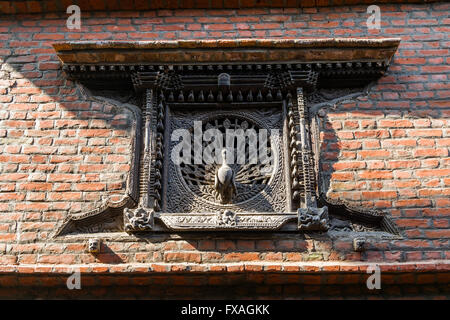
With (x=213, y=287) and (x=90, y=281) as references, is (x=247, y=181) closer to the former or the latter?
(x=213, y=287)

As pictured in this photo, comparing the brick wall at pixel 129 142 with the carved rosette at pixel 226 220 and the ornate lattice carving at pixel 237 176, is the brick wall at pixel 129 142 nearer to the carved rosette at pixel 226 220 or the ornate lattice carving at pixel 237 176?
the carved rosette at pixel 226 220

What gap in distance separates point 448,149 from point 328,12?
5.46 feet

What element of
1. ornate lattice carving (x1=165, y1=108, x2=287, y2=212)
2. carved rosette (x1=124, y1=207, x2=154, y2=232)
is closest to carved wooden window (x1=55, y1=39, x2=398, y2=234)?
ornate lattice carving (x1=165, y1=108, x2=287, y2=212)

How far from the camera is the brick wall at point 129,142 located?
12.7ft

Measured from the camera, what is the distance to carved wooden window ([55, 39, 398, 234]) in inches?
A: 165

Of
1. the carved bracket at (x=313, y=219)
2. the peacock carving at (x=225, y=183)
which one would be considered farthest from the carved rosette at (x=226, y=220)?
the peacock carving at (x=225, y=183)

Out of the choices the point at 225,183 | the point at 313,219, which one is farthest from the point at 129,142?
the point at 313,219

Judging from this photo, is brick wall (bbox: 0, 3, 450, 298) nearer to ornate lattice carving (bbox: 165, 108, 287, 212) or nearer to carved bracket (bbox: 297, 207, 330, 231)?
carved bracket (bbox: 297, 207, 330, 231)

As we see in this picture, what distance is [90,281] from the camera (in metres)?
3.71

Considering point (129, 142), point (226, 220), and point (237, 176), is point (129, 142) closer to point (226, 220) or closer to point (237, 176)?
point (237, 176)

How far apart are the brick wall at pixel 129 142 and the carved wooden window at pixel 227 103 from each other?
0.57ft

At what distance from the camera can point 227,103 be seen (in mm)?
4621

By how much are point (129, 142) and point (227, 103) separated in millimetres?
882

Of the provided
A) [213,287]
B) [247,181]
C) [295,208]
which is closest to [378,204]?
[295,208]
